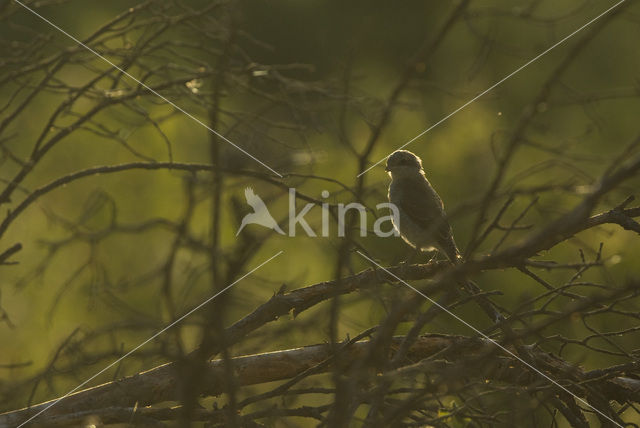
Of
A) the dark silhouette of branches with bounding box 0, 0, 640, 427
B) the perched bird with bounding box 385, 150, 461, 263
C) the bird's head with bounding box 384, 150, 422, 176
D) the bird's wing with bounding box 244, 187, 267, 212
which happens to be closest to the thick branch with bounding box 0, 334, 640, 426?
the dark silhouette of branches with bounding box 0, 0, 640, 427

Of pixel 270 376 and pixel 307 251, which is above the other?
pixel 307 251

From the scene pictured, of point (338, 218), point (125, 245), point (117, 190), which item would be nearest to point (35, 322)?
point (125, 245)

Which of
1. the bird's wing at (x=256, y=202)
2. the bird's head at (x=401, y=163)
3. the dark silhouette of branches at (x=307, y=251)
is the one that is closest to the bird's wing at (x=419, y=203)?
the bird's head at (x=401, y=163)

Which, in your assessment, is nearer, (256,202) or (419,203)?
(256,202)

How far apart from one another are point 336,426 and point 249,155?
53.1 inches

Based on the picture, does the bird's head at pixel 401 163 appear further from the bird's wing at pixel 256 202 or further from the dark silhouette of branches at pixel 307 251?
the bird's wing at pixel 256 202

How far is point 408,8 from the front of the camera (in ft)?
59.2

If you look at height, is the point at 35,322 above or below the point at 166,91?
below

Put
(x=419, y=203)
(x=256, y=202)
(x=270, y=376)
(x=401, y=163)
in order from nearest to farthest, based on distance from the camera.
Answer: (x=256, y=202) → (x=270, y=376) → (x=419, y=203) → (x=401, y=163)

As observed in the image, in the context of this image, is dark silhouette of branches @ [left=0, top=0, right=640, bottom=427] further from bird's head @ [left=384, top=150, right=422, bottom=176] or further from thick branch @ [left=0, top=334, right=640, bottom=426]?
bird's head @ [left=384, top=150, right=422, bottom=176]

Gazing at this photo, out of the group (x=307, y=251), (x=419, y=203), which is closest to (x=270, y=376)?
(x=419, y=203)

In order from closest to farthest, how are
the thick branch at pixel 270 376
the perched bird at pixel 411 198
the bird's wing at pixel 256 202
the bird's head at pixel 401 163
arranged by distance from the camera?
the bird's wing at pixel 256 202 < the thick branch at pixel 270 376 < the perched bird at pixel 411 198 < the bird's head at pixel 401 163

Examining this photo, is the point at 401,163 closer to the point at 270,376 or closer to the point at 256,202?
the point at 270,376

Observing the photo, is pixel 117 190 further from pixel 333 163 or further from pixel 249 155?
pixel 249 155
